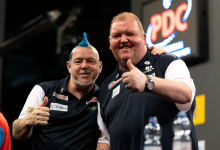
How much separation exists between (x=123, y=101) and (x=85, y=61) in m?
0.71

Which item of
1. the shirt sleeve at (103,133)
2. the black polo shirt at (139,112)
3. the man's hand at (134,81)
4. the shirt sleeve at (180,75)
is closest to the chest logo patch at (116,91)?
the black polo shirt at (139,112)

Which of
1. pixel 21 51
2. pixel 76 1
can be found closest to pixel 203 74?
pixel 76 1

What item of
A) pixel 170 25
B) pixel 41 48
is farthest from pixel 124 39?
pixel 41 48

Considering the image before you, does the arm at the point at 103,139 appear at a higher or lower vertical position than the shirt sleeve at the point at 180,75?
lower

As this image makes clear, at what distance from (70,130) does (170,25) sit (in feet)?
7.07

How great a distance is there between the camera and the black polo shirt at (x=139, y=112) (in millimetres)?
1904

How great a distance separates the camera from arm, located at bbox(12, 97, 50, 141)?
86.6 inches

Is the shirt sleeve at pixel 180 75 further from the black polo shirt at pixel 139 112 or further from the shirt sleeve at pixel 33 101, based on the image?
the shirt sleeve at pixel 33 101

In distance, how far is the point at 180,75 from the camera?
72.9 inches

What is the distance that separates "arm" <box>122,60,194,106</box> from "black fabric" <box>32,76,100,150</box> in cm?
100

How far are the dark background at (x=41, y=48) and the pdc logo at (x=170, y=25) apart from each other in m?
2.04

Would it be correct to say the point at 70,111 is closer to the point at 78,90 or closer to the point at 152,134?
the point at 78,90

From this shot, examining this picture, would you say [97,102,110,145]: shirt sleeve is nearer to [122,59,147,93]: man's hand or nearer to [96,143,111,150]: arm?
[96,143,111,150]: arm

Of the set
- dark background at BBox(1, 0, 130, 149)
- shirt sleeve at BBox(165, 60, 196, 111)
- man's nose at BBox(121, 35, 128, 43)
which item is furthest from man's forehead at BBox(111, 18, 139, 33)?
dark background at BBox(1, 0, 130, 149)
